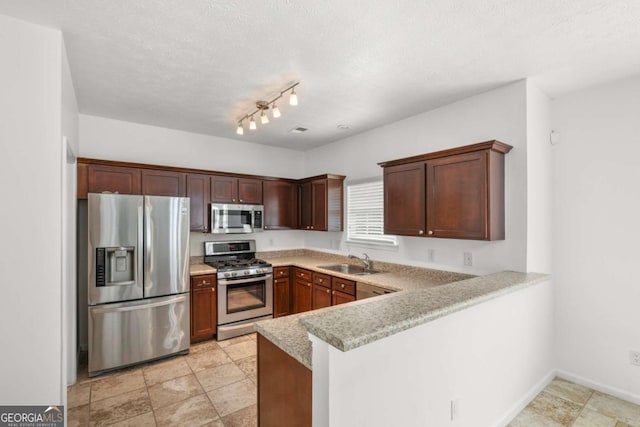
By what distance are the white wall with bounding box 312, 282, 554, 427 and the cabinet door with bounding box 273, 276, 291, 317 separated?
2.98 meters

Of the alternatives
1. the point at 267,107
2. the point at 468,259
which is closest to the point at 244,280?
the point at 267,107

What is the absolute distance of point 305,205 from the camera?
5.09 m

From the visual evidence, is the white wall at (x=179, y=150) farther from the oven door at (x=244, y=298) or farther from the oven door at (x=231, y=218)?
the oven door at (x=244, y=298)

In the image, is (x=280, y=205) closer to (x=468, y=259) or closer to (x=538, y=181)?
(x=468, y=259)

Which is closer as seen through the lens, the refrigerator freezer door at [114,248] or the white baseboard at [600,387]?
the white baseboard at [600,387]

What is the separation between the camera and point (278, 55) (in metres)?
2.36

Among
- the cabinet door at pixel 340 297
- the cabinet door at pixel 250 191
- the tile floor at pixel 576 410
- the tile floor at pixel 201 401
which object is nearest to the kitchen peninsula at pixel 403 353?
the tile floor at pixel 576 410

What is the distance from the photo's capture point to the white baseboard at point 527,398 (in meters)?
2.35

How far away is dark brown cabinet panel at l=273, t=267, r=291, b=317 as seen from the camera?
14.9ft

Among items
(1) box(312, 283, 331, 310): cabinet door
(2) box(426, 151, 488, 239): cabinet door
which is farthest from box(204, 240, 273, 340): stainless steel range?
(2) box(426, 151, 488, 239): cabinet door

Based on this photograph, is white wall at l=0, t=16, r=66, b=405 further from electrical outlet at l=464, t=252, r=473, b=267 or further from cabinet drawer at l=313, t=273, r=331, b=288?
electrical outlet at l=464, t=252, r=473, b=267

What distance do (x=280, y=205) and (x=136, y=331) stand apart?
2.60m

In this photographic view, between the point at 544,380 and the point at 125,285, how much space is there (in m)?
4.28

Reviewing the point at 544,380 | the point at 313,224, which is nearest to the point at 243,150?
the point at 313,224
